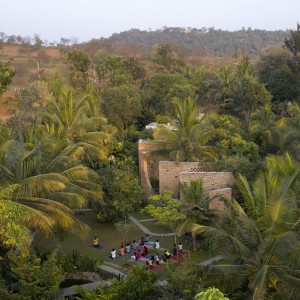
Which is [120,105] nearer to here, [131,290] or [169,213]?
[169,213]

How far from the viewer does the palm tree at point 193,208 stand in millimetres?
15906

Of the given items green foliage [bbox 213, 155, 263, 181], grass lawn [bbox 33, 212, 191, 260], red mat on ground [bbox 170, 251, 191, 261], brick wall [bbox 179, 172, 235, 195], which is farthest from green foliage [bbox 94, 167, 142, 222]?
green foliage [bbox 213, 155, 263, 181]

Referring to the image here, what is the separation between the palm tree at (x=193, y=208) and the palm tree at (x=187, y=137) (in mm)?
3507

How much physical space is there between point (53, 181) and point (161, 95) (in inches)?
802

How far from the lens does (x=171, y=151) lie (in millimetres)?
20828

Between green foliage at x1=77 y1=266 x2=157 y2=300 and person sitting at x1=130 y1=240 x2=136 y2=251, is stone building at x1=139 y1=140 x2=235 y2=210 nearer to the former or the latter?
person sitting at x1=130 y1=240 x2=136 y2=251

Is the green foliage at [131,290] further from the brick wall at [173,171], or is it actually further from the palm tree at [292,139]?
the palm tree at [292,139]

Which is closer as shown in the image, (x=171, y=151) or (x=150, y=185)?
(x=171, y=151)

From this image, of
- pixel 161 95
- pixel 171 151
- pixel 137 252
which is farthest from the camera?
pixel 161 95

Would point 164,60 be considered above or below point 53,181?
above

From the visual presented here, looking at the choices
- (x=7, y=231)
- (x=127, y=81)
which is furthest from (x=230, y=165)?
(x=127, y=81)

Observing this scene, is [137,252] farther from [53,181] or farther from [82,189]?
[53,181]

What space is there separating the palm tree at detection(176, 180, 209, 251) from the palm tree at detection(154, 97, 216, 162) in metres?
3.51

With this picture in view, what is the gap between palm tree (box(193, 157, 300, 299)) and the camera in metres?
9.59
